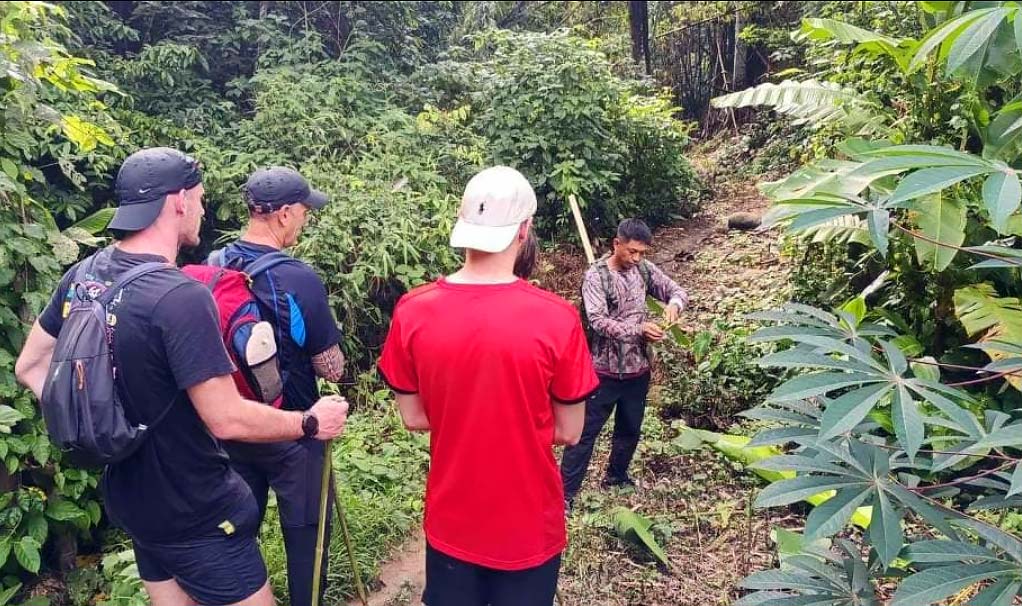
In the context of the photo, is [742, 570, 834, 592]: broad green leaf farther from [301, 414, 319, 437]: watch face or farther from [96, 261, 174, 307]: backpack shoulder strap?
[96, 261, 174, 307]: backpack shoulder strap

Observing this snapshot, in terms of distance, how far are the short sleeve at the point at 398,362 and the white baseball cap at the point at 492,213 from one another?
0.33 metres

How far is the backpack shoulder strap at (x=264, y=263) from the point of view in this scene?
2607mm

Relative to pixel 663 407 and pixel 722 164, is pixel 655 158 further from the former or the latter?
pixel 663 407

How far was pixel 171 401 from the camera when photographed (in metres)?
2.08

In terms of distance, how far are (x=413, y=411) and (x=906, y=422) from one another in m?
1.36

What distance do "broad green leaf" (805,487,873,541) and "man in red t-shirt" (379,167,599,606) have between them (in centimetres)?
68

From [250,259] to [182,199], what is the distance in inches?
21.4

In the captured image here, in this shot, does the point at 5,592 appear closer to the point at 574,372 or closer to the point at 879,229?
the point at 574,372

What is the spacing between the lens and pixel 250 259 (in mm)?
2699

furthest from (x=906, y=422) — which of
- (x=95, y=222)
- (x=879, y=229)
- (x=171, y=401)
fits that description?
(x=95, y=222)

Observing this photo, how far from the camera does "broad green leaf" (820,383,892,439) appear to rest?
1.56m

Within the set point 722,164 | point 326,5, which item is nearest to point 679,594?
point 326,5

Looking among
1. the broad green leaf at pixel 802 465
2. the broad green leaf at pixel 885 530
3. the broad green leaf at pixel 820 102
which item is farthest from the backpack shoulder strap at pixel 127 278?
the broad green leaf at pixel 820 102

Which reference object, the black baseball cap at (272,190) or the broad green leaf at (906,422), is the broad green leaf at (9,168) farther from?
the broad green leaf at (906,422)
